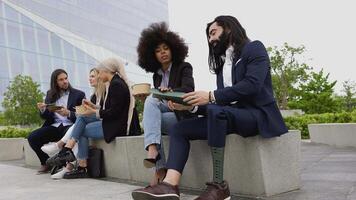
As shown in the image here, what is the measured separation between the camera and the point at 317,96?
77.4 ft

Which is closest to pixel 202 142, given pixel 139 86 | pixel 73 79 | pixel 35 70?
pixel 139 86

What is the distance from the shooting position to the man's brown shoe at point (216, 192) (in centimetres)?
284

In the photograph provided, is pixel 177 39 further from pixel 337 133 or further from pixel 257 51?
pixel 337 133

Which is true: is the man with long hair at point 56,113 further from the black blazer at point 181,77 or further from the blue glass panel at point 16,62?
the blue glass panel at point 16,62

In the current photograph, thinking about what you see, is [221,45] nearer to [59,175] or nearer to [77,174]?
[77,174]

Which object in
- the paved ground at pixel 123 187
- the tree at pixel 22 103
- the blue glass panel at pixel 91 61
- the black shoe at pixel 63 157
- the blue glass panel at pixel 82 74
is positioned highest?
the blue glass panel at pixel 91 61

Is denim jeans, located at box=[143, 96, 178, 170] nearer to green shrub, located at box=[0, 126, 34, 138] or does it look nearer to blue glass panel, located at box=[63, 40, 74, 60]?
green shrub, located at box=[0, 126, 34, 138]

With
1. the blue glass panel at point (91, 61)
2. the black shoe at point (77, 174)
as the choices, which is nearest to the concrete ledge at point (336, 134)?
the black shoe at point (77, 174)

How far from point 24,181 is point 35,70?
29.2m

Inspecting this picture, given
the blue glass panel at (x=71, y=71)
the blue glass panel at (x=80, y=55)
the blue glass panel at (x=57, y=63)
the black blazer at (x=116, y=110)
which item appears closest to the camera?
the black blazer at (x=116, y=110)

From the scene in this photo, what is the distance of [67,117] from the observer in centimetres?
607

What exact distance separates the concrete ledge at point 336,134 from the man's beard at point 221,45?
4.95 metres

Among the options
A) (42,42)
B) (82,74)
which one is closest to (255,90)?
(42,42)

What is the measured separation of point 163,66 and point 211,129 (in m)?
1.29
